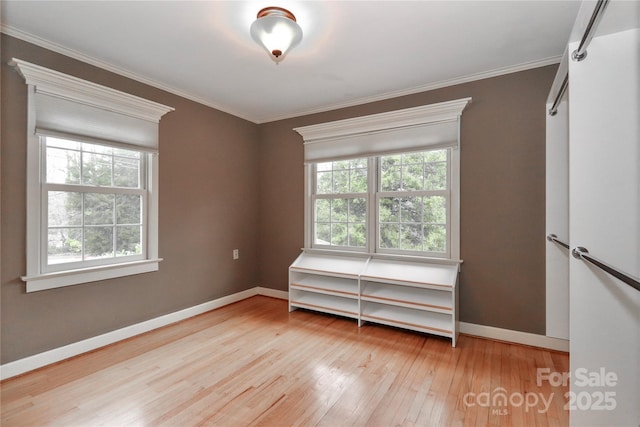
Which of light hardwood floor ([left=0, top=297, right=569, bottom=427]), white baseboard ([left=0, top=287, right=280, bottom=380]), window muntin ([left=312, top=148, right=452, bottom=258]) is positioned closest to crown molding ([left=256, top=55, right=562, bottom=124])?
window muntin ([left=312, top=148, right=452, bottom=258])

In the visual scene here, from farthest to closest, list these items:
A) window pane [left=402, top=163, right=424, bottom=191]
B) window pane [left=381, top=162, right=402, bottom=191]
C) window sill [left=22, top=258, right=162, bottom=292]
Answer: window pane [left=381, top=162, right=402, bottom=191], window pane [left=402, top=163, right=424, bottom=191], window sill [left=22, top=258, right=162, bottom=292]

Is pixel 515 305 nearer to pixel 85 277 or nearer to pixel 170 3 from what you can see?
pixel 170 3

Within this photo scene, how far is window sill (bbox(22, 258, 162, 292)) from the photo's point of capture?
2.31 m

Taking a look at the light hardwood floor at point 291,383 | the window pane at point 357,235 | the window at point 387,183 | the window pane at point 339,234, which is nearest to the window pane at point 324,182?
the window at point 387,183

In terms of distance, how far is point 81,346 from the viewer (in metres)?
2.56

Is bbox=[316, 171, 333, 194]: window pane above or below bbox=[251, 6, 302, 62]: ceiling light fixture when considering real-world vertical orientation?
below

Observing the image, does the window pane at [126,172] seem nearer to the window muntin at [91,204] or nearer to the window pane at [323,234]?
the window muntin at [91,204]

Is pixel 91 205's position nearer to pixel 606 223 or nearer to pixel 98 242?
pixel 98 242

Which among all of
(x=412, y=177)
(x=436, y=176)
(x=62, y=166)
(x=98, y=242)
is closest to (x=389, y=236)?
(x=412, y=177)

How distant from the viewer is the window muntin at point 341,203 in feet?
12.1

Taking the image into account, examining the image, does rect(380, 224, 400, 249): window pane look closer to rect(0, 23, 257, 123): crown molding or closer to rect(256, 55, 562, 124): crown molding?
rect(256, 55, 562, 124): crown molding

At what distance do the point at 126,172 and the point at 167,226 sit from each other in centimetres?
67

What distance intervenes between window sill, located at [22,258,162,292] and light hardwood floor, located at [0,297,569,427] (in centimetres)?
64

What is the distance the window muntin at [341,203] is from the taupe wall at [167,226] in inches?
40.5
